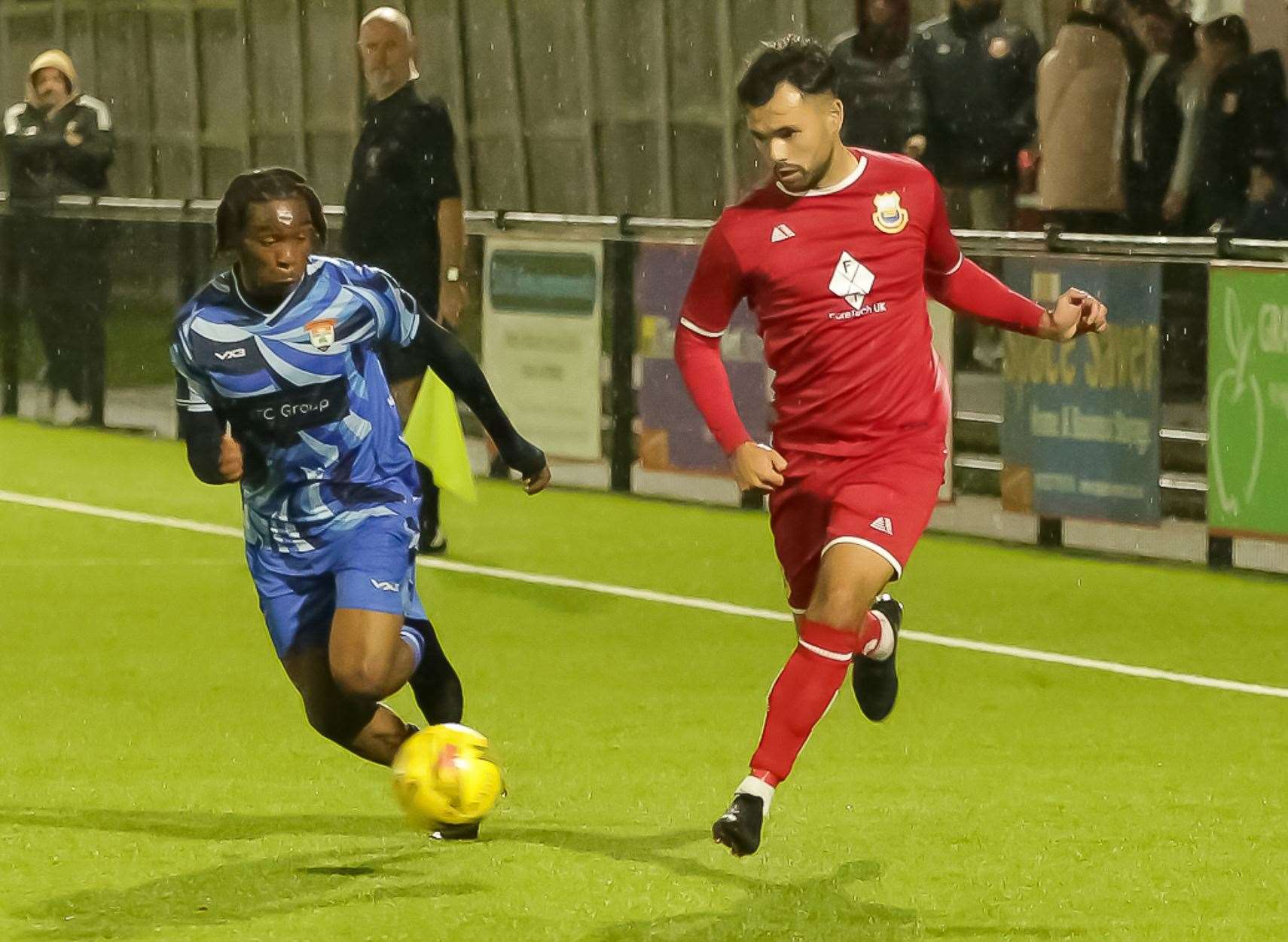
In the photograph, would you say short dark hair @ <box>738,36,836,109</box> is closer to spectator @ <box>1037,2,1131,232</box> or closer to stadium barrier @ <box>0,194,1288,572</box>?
stadium barrier @ <box>0,194,1288,572</box>

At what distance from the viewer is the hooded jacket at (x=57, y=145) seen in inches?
754

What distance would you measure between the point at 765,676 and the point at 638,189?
1575 cm

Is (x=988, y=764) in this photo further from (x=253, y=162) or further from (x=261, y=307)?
(x=253, y=162)

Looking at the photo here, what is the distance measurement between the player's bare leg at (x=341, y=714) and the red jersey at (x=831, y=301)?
1106 mm

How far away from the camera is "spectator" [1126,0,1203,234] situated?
1392 cm

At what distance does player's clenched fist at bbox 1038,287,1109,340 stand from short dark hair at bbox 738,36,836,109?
0.87 metres

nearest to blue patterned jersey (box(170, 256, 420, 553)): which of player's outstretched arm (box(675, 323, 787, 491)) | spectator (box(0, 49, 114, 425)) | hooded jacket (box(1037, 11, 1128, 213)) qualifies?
player's outstretched arm (box(675, 323, 787, 491))

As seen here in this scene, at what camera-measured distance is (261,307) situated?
6.89 meters

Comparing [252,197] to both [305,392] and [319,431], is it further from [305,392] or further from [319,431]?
[319,431]

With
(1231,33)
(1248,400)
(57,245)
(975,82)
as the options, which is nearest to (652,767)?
(1248,400)

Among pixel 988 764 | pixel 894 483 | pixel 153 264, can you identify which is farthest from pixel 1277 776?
pixel 153 264

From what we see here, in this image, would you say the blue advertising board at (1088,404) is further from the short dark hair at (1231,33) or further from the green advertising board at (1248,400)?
the short dark hair at (1231,33)

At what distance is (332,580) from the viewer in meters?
7.05

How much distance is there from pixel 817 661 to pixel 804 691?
8cm
